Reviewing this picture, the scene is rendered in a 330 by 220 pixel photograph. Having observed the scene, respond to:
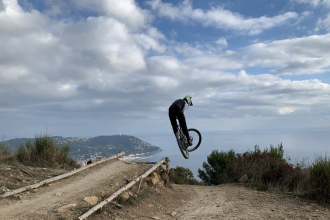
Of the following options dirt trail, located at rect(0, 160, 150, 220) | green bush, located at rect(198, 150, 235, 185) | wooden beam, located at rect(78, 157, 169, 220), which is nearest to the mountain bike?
wooden beam, located at rect(78, 157, 169, 220)

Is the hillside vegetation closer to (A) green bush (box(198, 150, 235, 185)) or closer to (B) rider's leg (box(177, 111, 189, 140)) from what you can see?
(A) green bush (box(198, 150, 235, 185))

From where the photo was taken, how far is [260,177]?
11492 mm

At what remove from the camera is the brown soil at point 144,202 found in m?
5.96

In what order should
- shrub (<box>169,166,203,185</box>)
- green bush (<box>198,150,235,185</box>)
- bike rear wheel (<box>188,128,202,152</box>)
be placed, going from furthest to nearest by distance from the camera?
shrub (<box>169,166,203,185</box>) < green bush (<box>198,150,235,185</box>) < bike rear wheel (<box>188,128,202,152</box>)

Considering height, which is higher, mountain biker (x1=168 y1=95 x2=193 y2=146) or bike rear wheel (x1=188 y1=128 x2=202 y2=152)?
mountain biker (x1=168 y1=95 x2=193 y2=146)

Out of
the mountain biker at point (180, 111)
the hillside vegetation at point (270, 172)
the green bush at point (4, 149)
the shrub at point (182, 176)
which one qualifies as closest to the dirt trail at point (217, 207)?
the hillside vegetation at point (270, 172)

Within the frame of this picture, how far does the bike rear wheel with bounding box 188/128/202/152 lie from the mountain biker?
486mm

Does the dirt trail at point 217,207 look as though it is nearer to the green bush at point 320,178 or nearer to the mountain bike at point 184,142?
the green bush at point 320,178

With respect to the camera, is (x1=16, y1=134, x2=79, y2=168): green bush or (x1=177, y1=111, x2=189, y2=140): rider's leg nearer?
(x1=177, y1=111, x2=189, y2=140): rider's leg

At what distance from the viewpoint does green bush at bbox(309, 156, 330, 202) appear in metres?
8.23

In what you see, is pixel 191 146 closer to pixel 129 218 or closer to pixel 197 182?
pixel 129 218

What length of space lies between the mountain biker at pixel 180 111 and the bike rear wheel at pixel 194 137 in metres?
0.49

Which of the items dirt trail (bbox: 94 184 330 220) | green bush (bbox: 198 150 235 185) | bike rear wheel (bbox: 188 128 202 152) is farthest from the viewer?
green bush (bbox: 198 150 235 185)

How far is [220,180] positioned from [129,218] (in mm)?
8697
